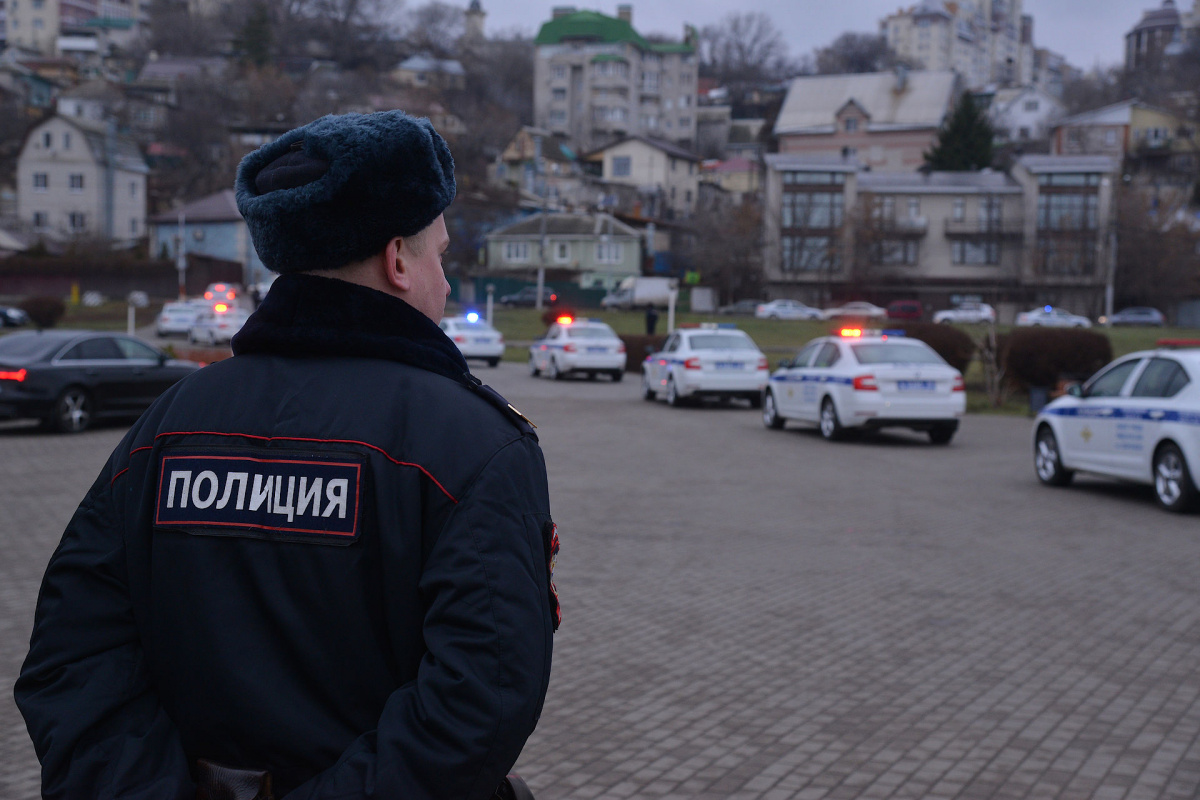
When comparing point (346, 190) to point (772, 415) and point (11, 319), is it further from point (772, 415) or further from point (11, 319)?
point (11, 319)

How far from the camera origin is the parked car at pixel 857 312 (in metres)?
69.4

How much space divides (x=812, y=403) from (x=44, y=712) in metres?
18.2

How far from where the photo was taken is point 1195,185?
9306cm

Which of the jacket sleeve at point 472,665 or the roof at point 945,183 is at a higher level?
the roof at point 945,183

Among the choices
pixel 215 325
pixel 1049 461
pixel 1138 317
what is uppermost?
pixel 1138 317

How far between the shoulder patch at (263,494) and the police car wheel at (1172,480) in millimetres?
11536

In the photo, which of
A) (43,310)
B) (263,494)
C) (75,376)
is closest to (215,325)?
(43,310)

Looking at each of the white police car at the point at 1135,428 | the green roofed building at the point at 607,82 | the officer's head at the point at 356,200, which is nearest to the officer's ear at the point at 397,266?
the officer's head at the point at 356,200

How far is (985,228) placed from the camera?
276 ft

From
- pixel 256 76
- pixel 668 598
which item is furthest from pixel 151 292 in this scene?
pixel 668 598

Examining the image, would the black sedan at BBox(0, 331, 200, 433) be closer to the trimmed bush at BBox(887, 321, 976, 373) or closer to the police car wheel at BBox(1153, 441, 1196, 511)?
the police car wheel at BBox(1153, 441, 1196, 511)

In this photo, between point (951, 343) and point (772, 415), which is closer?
point (772, 415)

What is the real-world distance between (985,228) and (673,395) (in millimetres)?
65008

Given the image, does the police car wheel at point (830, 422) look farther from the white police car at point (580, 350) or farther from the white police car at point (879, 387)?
the white police car at point (580, 350)
